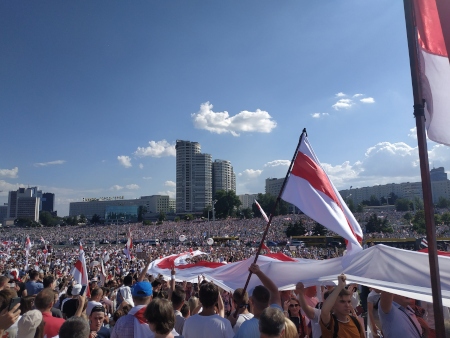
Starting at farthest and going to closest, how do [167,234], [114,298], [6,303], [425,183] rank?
1. [167,234]
2. [114,298]
3. [6,303]
4. [425,183]

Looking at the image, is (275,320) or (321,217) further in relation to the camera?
(321,217)

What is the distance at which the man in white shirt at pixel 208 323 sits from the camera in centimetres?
348

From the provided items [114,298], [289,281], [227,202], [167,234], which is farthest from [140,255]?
[227,202]

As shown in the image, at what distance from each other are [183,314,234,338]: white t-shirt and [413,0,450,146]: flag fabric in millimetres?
2573

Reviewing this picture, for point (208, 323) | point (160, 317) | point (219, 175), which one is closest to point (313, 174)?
Answer: point (208, 323)

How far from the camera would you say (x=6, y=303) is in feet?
12.6

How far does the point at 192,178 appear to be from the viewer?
169 meters

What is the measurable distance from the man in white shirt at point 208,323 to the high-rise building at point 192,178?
16101 cm

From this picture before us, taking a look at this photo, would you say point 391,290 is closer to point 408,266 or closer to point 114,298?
point 408,266

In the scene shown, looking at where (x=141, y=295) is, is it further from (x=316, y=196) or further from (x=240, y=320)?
(x=316, y=196)

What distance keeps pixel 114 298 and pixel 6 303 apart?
5014mm

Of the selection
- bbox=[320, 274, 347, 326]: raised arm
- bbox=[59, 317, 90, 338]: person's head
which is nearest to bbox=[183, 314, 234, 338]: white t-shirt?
bbox=[320, 274, 347, 326]: raised arm

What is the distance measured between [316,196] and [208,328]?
2.19 meters

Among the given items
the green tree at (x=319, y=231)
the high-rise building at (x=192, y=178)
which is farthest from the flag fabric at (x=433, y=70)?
the high-rise building at (x=192, y=178)
